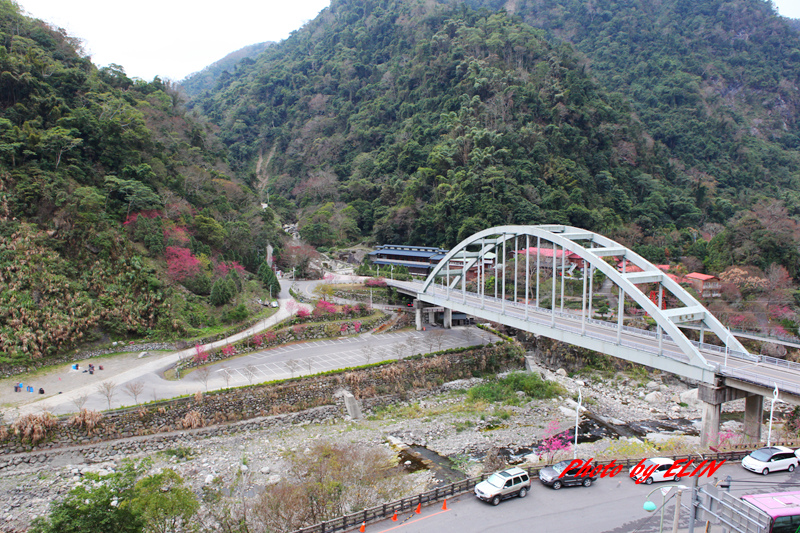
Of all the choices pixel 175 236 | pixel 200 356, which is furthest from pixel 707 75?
pixel 200 356

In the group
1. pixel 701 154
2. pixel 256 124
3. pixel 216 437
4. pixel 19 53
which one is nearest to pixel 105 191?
pixel 19 53

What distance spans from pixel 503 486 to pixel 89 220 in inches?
1247

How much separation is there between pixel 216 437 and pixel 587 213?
42.4 metres

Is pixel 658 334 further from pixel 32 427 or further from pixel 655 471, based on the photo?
pixel 32 427

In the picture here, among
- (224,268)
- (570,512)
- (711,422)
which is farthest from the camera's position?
(224,268)

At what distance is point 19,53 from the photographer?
1529 inches

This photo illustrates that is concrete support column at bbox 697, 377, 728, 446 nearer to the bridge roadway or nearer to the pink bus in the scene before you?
the bridge roadway

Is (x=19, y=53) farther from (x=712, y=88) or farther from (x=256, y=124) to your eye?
(x=712, y=88)

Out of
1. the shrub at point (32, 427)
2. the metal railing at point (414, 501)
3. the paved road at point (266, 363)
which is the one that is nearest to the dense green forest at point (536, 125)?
the paved road at point (266, 363)

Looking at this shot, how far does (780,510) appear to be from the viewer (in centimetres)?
984

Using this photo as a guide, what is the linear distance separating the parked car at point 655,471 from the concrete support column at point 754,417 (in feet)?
21.8

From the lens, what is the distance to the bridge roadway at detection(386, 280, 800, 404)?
58.6 ft

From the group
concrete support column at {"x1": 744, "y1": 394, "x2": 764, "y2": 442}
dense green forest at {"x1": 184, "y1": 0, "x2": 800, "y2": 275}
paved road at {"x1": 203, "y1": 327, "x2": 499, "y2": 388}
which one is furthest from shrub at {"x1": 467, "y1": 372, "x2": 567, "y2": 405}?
dense green forest at {"x1": 184, "y1": 0, "x2": 800, "y2": 275}

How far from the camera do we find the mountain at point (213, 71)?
14438cm
